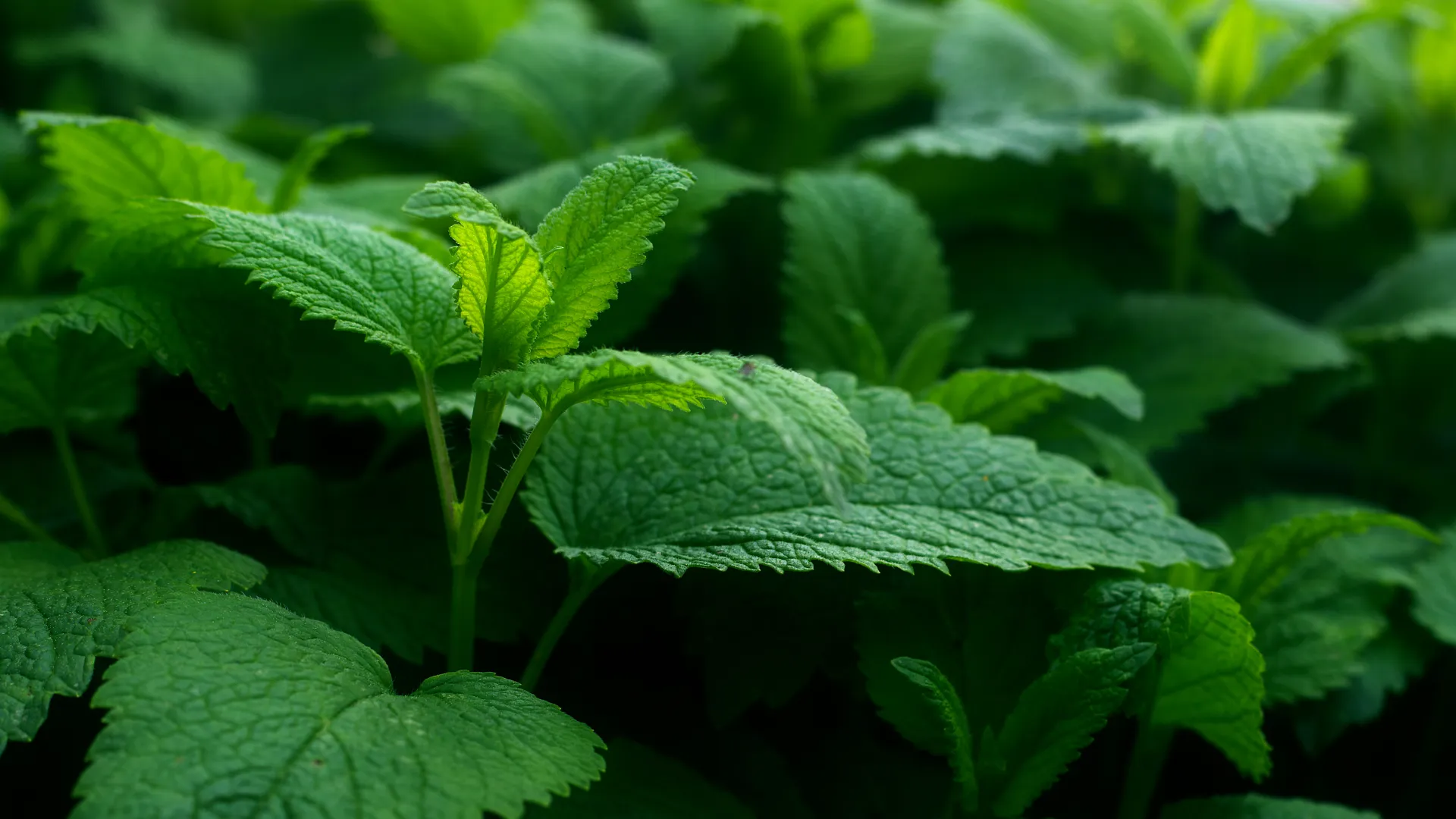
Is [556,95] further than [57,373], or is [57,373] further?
[556,95]

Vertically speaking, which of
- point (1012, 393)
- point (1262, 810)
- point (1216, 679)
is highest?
point (1012, 393)

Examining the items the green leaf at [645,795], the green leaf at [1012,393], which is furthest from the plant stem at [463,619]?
the green leaf at [1012,393]

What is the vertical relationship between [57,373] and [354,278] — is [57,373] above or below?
below

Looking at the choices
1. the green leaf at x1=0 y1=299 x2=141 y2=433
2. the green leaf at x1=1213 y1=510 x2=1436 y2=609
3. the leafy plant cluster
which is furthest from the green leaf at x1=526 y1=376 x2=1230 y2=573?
the green leaf at x1=0 y1=299 x2=141 y2=433

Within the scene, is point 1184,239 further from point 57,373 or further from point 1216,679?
point 57,373

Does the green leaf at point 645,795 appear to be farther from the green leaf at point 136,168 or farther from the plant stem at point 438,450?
the green leaf at point 136,168

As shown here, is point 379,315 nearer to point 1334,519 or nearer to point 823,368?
point 823,368

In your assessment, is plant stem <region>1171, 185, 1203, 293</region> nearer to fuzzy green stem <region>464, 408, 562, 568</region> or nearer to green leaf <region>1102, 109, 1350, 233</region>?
green leaf <region>1102, 109, 1350, 233</region>

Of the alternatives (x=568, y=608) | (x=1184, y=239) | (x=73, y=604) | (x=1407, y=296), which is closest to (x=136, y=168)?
(x=73, y=604)
